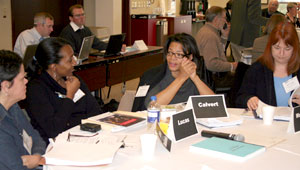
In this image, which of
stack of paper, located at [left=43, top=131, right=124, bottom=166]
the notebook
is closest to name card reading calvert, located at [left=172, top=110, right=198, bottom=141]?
the notebook

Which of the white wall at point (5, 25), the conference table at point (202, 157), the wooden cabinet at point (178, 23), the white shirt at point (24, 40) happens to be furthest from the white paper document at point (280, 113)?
the wooden cabinet at point (178, 23)

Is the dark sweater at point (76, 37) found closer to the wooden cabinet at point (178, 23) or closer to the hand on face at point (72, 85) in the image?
the hand on face at point (72, 85)

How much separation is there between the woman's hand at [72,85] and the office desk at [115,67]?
1627 millimetres

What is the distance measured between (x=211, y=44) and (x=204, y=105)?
259 cm

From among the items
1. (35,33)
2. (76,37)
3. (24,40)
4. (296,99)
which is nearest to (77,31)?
(76,37)

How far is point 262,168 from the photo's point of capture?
183cm

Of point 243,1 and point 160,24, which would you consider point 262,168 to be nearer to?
point 243,1

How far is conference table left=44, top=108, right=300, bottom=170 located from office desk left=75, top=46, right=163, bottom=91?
8.16ft

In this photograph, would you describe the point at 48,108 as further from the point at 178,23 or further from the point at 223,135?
the point at 178,23

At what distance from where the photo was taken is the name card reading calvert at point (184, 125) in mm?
2139

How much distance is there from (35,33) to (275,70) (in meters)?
3.48

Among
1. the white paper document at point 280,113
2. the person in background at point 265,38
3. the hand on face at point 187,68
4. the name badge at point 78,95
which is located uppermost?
the person in background at point 265,38

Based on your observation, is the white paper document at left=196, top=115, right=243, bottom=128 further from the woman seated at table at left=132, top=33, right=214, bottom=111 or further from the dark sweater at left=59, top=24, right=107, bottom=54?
the dark sweater at left=59, top=24, right=107, bottom=54

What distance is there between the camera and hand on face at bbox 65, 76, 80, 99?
2885mm
